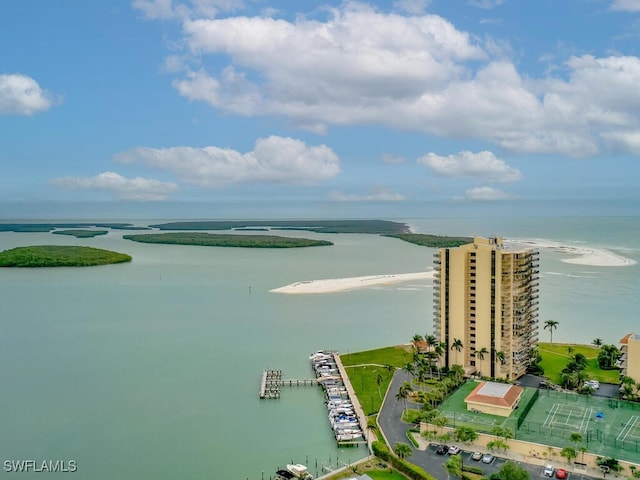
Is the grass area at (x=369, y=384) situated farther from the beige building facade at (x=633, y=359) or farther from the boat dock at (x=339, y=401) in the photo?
the beige building facade at (x=633, y=359)

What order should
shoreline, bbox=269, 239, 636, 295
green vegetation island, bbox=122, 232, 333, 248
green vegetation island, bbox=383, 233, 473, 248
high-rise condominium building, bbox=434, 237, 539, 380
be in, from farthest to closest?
green vegetation island, bbox=122, 232, 333, 248 < green vegetation island, bbox=383, 233, 473, 248 < shoreline, bbox=269, 239, 636, 295 < high-rise condominium building, bbox=434, 237, 539, 380

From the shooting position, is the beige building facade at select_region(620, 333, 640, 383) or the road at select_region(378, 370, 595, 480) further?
the beige building facade at select_region(620, 333, 640, 383)

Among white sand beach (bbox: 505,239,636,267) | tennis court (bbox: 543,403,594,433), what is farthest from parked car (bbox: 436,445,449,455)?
white sand beach (bbox: 505,239,636,267)

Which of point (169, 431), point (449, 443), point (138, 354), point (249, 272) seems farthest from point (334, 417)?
point (249, 272)

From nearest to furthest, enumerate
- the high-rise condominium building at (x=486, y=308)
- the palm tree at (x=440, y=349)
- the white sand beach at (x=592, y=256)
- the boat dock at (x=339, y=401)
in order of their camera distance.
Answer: the boat dock at (x=339, y=401), the high-rise condominium building at (x=486, y=308), the palm tree at (x=440, y=349), the white sand beach at (x=592, y=256)

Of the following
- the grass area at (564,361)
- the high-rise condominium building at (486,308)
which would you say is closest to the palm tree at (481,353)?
the high-rise condominium building at (486,308)

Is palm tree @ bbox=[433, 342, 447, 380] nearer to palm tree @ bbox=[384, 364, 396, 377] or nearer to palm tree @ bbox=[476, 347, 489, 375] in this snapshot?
palm tree @ bbox=[476, 347, 489, 375]
